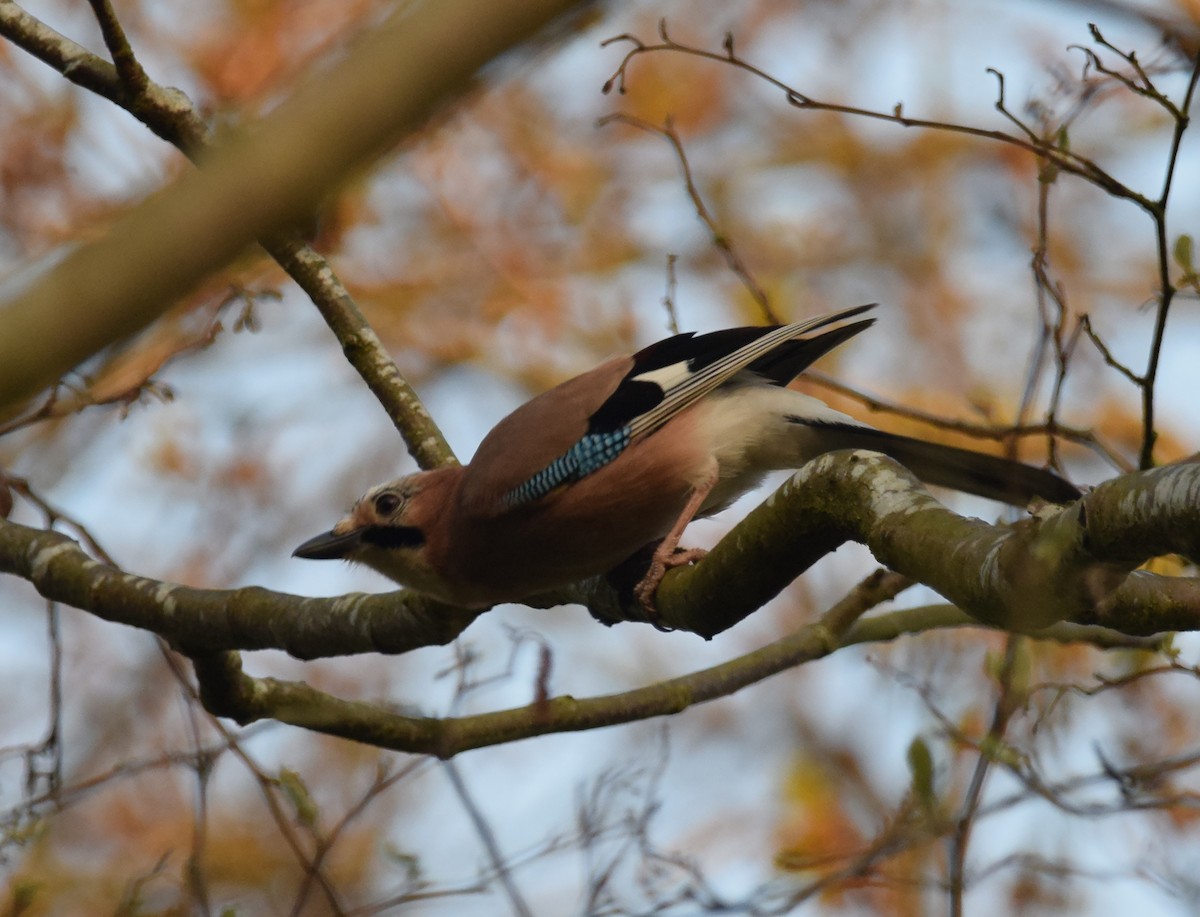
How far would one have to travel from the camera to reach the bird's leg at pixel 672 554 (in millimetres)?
4461

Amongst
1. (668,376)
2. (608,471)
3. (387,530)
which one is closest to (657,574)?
(608,471)

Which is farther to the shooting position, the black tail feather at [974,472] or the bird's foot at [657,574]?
the bird's foot at [657,574]

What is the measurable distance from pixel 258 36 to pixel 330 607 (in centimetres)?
631

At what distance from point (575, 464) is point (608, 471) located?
14 cm

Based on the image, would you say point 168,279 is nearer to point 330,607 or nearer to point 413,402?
point 330,607

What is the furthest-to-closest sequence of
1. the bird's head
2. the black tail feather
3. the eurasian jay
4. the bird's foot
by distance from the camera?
the bird's head < the eurasian jay < the bird's foot < the black tail feather

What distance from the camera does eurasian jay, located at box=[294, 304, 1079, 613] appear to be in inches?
199

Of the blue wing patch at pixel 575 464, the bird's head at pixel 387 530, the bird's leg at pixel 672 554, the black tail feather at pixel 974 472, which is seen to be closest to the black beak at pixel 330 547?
the bird's head at pixel 387 530

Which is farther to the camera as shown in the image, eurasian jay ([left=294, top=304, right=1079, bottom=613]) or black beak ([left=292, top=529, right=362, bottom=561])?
black beak ([left=292, top=529, right=362, bottom=561])

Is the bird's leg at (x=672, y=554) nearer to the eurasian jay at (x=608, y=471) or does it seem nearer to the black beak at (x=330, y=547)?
the eurasian jay at (x=608, y=471)

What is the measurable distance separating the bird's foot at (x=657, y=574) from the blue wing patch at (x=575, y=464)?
496mm

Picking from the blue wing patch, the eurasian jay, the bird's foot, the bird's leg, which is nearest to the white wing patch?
the eurasian jay

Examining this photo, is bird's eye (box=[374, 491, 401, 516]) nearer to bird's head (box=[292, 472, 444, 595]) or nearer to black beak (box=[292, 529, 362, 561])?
bird's head (box=[292, 472, 444, 595])

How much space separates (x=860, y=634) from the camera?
505 centimetres
